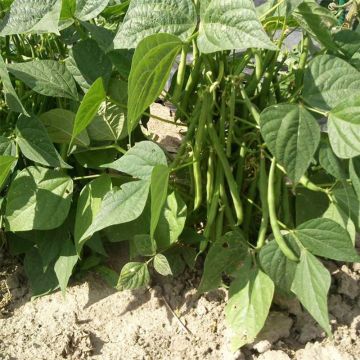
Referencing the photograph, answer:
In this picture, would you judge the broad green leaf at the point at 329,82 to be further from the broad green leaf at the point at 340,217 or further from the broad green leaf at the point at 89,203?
the broad green leaf at the point at 89,203

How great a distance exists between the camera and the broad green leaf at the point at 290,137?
2.30 feet

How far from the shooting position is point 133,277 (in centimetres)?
90

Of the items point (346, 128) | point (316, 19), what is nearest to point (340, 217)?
point (346, 128)

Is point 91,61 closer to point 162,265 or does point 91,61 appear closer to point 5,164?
point 5,164

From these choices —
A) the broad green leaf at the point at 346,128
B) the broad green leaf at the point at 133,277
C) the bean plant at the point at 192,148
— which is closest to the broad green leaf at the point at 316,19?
the bean plant at the point at 192,148

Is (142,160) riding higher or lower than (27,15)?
lower

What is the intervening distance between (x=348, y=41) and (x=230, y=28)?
0.25m

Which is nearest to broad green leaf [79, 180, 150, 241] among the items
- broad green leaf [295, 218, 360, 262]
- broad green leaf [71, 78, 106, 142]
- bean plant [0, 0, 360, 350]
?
bean plant [0, 0, 360, 350]

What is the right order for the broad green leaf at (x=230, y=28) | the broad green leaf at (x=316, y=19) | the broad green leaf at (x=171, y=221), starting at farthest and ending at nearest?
the broad green leaf at (x=171, y=221) → the broad green leaf at (x=316, y=19) → the broad green leaf at (x=230, y=28)

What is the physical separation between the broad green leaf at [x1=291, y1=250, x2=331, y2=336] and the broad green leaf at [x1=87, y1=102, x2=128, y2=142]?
Result: 0.33m

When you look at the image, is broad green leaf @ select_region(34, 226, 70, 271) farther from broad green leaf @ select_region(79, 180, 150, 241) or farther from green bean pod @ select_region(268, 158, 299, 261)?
green bean pod @ select_region(268, 158, 299, 261)

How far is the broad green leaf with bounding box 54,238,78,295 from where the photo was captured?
35.9 inches

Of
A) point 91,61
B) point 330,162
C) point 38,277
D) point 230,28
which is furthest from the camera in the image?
point 38,277

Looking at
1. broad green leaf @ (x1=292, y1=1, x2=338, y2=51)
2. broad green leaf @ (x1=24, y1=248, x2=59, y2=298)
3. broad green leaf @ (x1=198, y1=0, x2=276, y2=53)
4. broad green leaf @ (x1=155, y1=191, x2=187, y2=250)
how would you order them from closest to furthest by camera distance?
broad green leaf @ (x1=198, y1=0, x2=276, y2=53), broad green leaf @ (x1=292, y1=1, x2=338, y2=51), broad green leaf @ (x1=155, y1=191, x2=187, y2=250), broad green leaf @ (x1=24, y1=248, x2=59, y2=298)
